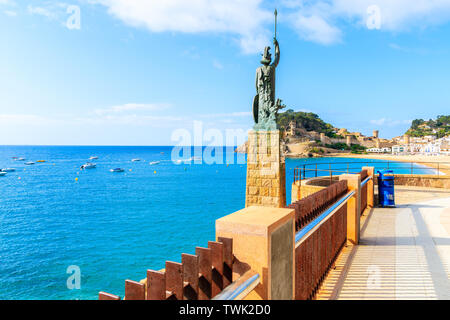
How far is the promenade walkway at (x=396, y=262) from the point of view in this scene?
433 cm

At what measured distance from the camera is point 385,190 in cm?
1102

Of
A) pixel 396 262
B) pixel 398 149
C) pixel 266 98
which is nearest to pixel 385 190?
pixel 266 98

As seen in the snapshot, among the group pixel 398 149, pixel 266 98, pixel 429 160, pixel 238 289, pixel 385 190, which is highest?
pixel 266 98

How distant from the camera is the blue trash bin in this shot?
35.8 feet

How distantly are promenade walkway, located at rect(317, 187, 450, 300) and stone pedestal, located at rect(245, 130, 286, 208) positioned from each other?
3.46 m

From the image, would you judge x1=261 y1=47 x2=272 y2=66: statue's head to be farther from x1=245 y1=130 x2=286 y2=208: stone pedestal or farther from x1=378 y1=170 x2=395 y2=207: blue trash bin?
x1=378 y1=170 x2=395 y2=207: blue trash bin

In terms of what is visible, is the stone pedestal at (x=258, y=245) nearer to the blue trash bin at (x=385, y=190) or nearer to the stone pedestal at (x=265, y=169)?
the stone pedestal at (x=265, y=169)

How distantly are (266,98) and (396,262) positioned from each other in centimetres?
839

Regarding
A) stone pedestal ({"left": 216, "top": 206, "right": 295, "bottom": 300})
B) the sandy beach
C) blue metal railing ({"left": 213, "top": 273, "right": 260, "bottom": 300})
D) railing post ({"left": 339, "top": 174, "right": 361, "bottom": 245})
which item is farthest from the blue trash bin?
blue metal railing ({"left": 213, "top": 273, "right": 260, "bottom": 300})

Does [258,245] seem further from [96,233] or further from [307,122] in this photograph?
[307,122]

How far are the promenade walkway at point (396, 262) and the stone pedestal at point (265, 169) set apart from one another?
346cm

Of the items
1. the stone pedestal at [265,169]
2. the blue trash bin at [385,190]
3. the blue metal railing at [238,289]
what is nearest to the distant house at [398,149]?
the blue trash bin at [385,190]
